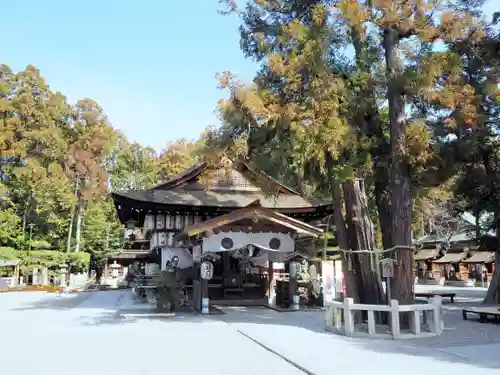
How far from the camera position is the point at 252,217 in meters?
13.4

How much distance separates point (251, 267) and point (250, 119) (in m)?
8.38

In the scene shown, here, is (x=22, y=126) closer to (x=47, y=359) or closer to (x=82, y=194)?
(x=82, y=194)

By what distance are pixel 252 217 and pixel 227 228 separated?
89cm

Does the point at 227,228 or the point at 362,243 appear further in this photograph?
the point at 227,228

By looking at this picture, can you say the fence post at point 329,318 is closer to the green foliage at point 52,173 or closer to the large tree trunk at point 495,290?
the large tree trunk at point 495,290

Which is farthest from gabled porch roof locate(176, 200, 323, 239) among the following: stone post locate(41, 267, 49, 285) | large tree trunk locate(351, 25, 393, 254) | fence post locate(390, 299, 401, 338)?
stone post locate(41, 267, 49, 285)

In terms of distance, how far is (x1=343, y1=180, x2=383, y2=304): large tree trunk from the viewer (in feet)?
33.2

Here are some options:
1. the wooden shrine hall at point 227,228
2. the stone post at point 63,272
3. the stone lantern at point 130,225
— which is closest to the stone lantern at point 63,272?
the stone post at point 63,272

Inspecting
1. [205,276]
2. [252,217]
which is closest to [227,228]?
[252,217]

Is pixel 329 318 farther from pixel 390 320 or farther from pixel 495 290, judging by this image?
pixel 495 290

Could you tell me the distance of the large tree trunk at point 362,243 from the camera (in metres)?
10.1

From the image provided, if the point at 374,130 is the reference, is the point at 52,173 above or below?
above

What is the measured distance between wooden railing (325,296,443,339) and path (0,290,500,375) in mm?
339

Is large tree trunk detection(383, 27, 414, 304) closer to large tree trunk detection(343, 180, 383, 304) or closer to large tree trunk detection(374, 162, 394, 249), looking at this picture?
large tree trunk detection(343, 180, 383, 304)
